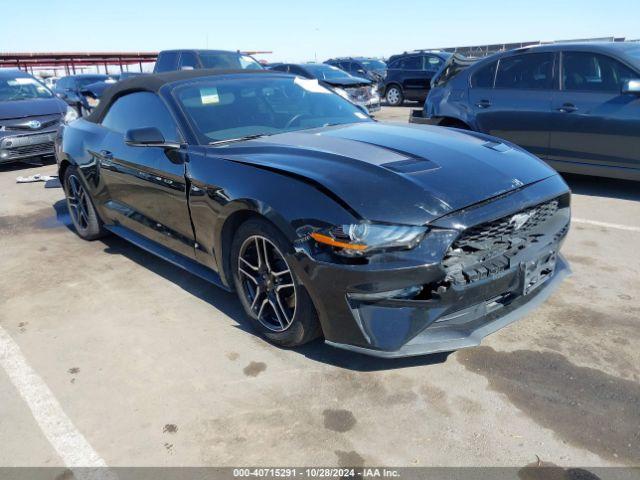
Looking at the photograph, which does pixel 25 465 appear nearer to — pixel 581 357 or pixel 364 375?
pixel 364 375

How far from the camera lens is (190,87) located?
3.80 meters

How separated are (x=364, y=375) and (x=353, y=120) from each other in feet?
6.88

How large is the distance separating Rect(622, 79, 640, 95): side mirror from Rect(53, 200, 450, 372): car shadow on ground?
4.04 metres

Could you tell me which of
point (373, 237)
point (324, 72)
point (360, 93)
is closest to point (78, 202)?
point (373, 237)

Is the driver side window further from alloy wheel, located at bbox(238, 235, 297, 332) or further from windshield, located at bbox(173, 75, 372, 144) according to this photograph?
alloy wheel, located at bbox(238, 235, 297, 332)

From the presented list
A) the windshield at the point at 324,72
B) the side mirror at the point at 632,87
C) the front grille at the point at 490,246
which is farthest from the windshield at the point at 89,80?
the front grille at the point at 490,246

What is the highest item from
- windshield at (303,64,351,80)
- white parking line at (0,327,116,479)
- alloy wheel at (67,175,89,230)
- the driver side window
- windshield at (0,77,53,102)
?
windshield at (303,64,351,80)

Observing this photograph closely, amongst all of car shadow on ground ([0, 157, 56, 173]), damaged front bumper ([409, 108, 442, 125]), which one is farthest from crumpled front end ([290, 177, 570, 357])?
car shadow on ground ([0, 157, 56, 173])

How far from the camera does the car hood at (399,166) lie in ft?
8.27

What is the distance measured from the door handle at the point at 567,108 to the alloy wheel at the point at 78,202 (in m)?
5.09

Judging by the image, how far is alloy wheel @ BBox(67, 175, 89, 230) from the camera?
5090 mm

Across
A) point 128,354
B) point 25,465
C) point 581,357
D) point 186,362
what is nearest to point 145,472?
point 25,465

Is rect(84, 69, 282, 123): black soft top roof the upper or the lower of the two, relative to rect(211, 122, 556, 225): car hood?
upper

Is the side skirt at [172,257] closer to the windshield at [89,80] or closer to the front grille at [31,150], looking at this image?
the front grille at [31,150]
